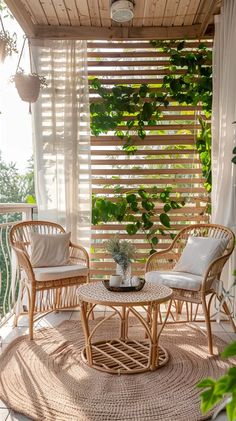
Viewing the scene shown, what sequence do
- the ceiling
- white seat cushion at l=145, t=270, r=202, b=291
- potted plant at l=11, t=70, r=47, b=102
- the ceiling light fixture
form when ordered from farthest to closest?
the ceiling → potted plant at l=11, t=70, r=47, b=102 → the ceiling light fixture → white seat cushion at l=145, t=270, r=202, b=291

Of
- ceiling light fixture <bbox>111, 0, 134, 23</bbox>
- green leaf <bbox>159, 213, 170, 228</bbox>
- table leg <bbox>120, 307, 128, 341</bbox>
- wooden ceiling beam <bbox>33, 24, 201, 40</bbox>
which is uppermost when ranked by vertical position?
wooden ceiling beam <bbox>33, 24, 201, 40</bbox>

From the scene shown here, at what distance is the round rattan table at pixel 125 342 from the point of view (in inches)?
84.7

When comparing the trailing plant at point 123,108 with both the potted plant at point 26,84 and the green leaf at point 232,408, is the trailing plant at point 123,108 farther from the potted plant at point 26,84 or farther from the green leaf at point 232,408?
the green leaf at point 232,408

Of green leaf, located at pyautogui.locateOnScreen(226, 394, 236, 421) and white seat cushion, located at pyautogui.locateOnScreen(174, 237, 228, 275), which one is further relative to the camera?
white seat cushion, located at pyautogui.locateOnScreen(174, 237, 228, 275)

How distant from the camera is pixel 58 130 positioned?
3.48m

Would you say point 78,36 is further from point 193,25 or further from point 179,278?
point 179,278

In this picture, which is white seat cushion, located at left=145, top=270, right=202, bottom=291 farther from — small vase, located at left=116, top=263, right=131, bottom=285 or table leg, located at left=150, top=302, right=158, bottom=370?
table leg, located at left=150, top=302, right=158, bottom=370

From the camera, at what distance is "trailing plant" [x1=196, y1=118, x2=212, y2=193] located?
11.8 feet

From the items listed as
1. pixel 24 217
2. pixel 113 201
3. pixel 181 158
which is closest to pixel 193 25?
pixel 181 158

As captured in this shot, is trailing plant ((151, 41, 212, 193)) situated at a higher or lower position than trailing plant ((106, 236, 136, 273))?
higher

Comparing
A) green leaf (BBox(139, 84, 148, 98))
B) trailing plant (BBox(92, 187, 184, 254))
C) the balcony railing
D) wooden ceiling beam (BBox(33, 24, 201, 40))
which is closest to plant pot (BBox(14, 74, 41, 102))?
wooden ceiling beam (BBox(33, 24, 201, 40))

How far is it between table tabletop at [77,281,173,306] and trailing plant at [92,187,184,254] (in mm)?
1273

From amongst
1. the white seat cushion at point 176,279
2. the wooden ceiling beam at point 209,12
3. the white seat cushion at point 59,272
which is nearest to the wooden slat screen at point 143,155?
the wooden ceiling beam at point 209,12

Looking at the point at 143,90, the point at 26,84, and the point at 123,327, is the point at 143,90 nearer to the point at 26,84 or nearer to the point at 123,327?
the point at 26,84
